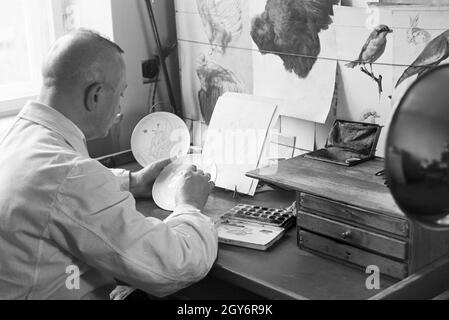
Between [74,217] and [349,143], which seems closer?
[74,217]

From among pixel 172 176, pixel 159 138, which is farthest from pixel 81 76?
pixel 159 138

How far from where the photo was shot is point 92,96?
→ 1.57 m

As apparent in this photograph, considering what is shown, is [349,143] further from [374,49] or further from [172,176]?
[172,176]

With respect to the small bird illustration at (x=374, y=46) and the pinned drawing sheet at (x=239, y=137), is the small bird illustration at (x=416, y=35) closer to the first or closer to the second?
the small bird illustration at (x=374, y=46)

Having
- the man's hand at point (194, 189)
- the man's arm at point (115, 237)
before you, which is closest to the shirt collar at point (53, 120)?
the man's arm at point (115, 237)

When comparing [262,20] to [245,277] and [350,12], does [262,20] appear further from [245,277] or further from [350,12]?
[245,277]

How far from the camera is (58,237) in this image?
1.43 meters

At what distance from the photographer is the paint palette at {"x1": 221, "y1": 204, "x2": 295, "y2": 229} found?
1727 millimetres

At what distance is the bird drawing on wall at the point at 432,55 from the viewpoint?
166cm

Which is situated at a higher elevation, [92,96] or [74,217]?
[92,96]

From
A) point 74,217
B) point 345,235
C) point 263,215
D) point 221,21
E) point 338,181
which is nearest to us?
point 74,217

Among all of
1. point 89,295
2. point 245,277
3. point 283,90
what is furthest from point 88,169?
point 283,90

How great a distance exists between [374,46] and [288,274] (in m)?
0.71
